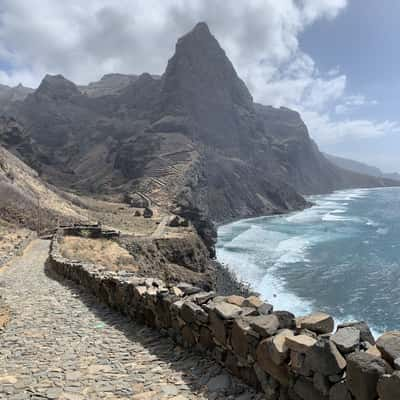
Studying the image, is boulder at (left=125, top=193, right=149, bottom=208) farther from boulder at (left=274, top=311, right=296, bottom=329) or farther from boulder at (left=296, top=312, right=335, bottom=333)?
boulder at (left=296, top=312, right=335, bottom=333)

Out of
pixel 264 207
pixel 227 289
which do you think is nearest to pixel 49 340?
pixel 227 289

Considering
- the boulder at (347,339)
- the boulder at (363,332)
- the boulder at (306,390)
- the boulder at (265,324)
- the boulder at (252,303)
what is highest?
the boulder at (252,303)

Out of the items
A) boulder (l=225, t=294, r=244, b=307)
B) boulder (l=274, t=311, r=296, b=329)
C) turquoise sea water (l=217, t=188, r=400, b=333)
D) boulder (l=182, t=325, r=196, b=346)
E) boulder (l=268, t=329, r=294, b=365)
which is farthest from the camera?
turquoise sea water (l=217, t=188, r=400, b=333)

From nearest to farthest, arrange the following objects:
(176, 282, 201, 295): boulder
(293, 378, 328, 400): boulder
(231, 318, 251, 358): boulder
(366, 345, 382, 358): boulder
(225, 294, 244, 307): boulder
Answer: (366, 345, 382, 358): boulder
(293, 378, 328, 400): boulder
(231, 318, 251, 358): boulder
(225, 294, 244, 307): boulder
(176, 282, 201, 295): boulder

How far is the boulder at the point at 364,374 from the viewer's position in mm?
4426

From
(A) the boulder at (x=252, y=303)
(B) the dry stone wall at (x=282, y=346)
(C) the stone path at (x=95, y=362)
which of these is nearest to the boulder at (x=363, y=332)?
(B) the dry stone wall at (x=282, y=346)

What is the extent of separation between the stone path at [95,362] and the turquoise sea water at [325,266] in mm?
32027

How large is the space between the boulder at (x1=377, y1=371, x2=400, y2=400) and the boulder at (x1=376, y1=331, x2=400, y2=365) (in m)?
0.33

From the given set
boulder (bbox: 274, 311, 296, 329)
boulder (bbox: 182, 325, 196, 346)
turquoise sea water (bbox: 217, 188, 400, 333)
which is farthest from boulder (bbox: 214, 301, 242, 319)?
turquoise sea water (bbox: 217, 188, 400, 333)

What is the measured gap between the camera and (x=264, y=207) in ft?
488

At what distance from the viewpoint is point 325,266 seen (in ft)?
193

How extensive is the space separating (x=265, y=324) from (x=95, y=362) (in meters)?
3.99

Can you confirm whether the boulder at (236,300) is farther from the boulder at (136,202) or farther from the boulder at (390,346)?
the boulder at (136,202)

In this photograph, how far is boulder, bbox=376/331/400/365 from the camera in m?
4.54
